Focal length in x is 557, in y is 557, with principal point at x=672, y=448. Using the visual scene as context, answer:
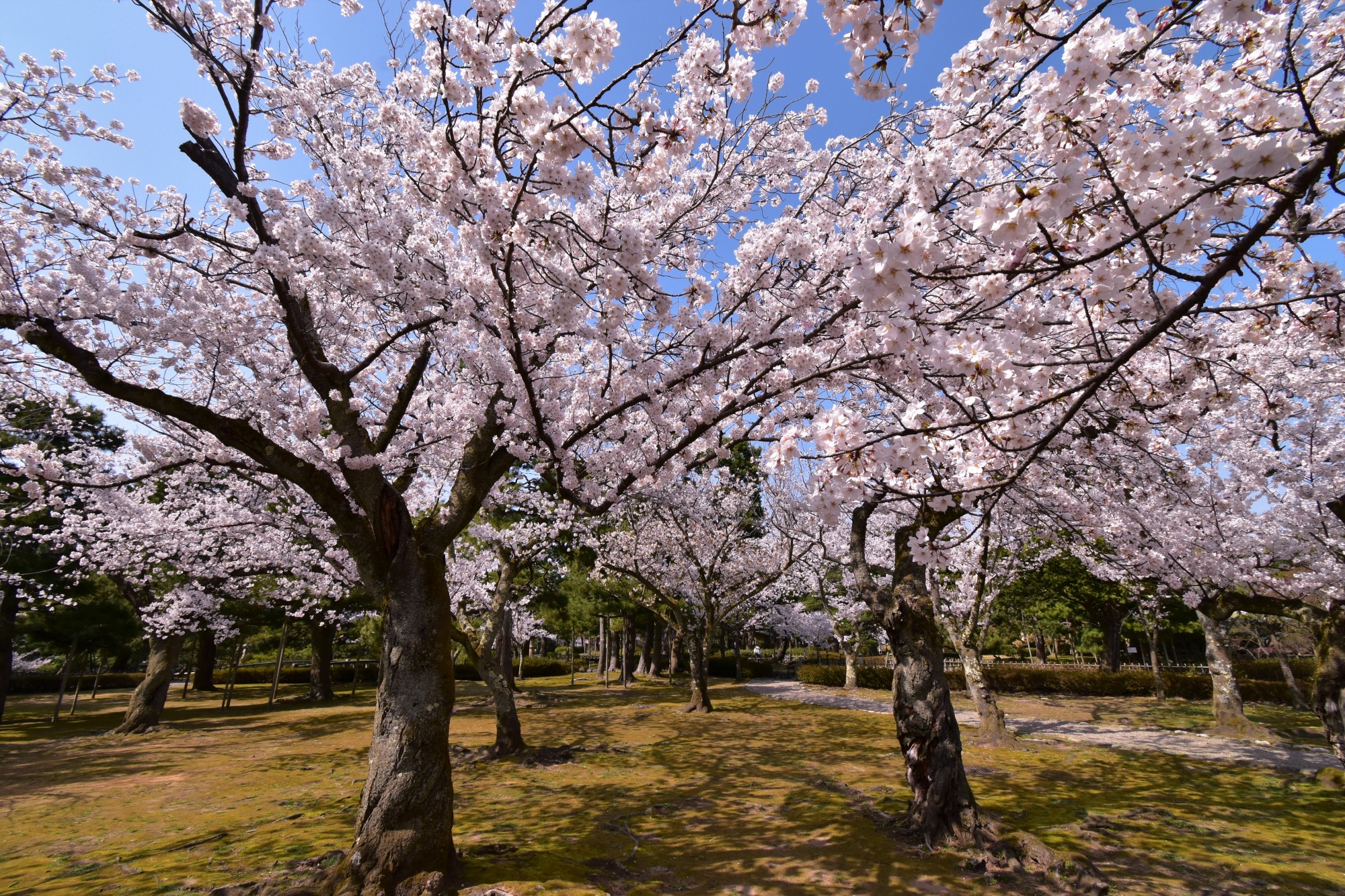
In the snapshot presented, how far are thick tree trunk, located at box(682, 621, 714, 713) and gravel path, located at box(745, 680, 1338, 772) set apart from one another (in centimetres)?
444

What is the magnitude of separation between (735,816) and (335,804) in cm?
471

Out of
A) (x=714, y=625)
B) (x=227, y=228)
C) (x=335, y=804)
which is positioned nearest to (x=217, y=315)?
(x=227, y=228)

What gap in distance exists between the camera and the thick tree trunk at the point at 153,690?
12.4 m

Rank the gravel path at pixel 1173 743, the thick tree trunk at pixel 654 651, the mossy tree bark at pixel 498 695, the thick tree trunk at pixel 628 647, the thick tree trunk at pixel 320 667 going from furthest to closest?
the thick tree trunk at pixel 654 651
the thick tree trunk at pixel 628 647
the thick tree trunk at pixel 320 667
the mossy tree bark at pixel 498 695
the gravel path at pixel 1173 743

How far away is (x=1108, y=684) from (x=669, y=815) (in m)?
20.2

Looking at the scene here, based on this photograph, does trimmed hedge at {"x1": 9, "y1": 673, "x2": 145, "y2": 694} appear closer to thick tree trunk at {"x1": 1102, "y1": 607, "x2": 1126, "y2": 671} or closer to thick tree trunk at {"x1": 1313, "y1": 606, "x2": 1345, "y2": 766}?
thick tree trunk at {"x1": 1313, "y1": 606, "x2": 1345, "y2": 766}

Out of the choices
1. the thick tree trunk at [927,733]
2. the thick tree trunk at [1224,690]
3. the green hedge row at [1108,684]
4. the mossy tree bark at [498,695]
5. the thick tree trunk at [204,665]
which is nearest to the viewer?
the thick tree trunk at [927,733]

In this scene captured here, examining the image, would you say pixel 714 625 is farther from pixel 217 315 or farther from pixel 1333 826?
pixel 217 315

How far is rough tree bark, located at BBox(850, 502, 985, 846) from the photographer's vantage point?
5273mm

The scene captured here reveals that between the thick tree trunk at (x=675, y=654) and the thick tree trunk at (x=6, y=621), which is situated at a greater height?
the thick tree trunk at (x=6, y=621)

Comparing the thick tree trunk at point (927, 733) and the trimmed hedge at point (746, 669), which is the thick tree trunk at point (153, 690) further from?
the trimmed hedge at point (746, 669)

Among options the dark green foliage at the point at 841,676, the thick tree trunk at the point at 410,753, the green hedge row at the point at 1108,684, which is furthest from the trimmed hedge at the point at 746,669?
the thick tree trunk at the point at 410,753

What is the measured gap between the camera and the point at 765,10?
2.86 metres

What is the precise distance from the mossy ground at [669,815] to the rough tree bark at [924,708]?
37 cm
